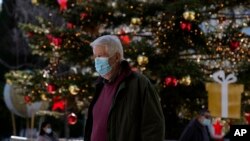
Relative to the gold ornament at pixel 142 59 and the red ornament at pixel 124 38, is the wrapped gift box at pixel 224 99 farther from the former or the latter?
the red ornament at pixel 124 38

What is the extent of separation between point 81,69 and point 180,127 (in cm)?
276

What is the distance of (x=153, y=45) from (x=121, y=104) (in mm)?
8708

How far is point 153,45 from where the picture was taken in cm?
1306

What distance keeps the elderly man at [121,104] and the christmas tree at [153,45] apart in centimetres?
732

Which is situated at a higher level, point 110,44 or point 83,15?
point 83,15

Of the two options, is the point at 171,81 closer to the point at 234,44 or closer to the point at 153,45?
the point at 153,45

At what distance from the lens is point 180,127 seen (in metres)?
14.5

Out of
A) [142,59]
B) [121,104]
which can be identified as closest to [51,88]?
[142,59]

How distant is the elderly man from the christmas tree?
732cm

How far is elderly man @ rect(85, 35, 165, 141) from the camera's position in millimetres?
4324

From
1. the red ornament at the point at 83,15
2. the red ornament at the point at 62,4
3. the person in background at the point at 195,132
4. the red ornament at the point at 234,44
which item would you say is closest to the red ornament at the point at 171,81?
the person in background at the point at 195,132

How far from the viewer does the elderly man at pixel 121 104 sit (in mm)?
4324

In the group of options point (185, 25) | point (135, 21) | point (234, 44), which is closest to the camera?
point (185, 25)

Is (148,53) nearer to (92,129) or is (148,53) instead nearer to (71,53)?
(71,53)
